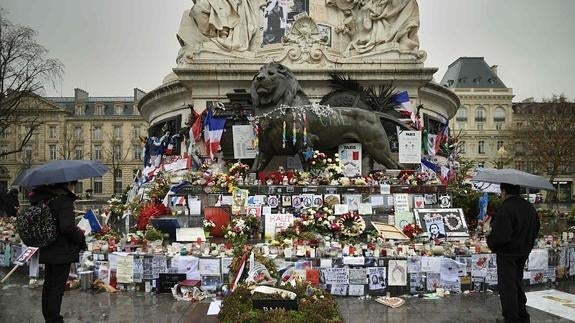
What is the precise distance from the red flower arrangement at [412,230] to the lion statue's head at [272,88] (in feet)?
14.4

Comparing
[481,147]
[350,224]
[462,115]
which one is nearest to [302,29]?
[350,224]

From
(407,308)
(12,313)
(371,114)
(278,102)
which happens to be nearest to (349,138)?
(371,114)

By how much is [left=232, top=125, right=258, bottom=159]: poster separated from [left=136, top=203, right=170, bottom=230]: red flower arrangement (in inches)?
142

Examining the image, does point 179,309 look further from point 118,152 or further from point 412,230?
point 118,152

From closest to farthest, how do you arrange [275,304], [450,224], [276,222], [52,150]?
[275,304]
[276,222]
[450,224]
[52,150]

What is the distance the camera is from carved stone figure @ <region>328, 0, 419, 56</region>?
1681 centimetres

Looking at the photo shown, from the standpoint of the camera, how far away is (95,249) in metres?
9.09

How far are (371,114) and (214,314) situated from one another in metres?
8.23

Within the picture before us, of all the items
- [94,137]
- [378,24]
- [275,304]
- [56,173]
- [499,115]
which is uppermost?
[499,115]

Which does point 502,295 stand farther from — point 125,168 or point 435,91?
point 125,168

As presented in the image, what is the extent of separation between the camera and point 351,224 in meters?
11.1

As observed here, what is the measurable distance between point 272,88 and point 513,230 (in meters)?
7.60

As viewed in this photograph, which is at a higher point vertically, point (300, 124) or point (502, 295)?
point (300, 124)

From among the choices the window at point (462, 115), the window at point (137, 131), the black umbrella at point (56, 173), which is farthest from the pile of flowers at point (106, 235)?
the window at point (462, 115)
